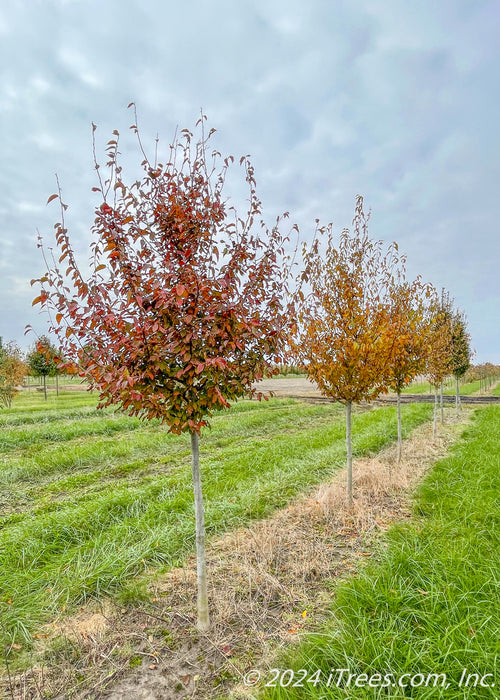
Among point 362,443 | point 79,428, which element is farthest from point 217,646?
point 79,428

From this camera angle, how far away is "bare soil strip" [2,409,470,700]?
2.76 meters

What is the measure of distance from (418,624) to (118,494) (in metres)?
5.34

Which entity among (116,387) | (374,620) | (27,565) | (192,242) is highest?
(192,242)

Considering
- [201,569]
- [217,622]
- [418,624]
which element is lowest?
[217,622]

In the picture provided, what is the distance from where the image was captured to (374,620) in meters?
2.82

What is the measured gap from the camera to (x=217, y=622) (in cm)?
334

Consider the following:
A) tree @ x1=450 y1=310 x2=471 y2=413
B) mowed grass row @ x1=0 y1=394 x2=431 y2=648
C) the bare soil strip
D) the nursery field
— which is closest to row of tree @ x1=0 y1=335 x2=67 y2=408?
mowed grass row @ x1=0 y1=394 x2=431 y2=648

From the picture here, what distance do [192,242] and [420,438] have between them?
35.4 ft

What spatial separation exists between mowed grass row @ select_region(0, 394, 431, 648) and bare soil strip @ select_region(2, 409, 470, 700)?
1.36ft

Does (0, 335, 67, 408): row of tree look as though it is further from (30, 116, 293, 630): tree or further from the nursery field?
(30, 116, 293, 630): tree

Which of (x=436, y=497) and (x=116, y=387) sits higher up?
(x=116, y=387)

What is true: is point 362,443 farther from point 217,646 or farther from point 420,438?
point 217,646

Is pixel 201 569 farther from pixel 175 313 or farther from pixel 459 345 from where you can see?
pixel 459 345

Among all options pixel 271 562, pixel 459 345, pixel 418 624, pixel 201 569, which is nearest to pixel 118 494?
pixel 271 562
